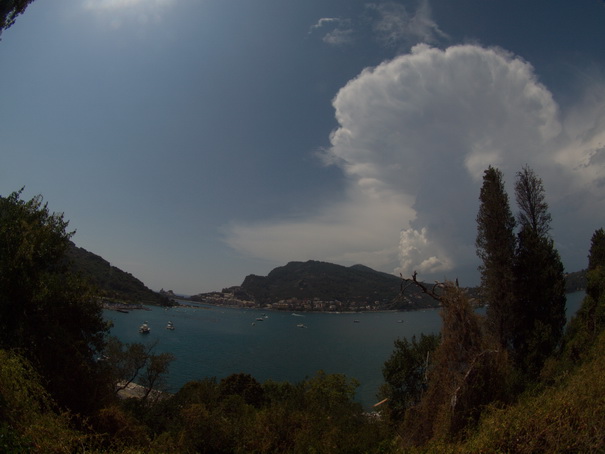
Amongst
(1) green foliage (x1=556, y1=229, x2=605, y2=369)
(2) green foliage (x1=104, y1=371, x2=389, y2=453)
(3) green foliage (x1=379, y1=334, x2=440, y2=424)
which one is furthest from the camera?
(3) green foliage (x1=379, y1=334, x2=440, y2=424)

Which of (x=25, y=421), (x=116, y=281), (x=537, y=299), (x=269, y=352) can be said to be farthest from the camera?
(x=116, y=281)

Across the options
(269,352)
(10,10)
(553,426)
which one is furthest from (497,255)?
(269,352)

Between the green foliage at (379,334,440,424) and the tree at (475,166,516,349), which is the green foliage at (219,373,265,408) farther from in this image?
the tree at (475,166,516,349)

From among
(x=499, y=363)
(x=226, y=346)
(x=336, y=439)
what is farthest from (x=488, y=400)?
(x=226, y=346)

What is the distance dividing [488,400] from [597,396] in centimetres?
218

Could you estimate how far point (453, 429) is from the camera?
611 cm

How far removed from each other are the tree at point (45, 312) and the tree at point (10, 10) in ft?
16.7

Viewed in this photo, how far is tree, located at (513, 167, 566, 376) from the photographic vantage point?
1237 centimetres

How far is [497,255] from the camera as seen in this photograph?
43.4 feet

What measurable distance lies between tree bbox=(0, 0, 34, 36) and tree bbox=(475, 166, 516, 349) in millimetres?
16947

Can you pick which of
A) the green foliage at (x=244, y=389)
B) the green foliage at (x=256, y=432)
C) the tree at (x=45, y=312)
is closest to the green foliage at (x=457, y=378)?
the green foliage at (x=256, y=432)

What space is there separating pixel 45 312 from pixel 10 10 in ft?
24.8

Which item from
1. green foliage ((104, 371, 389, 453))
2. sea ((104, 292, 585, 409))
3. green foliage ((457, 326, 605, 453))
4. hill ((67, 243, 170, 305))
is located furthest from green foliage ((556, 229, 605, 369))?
hill ((67, 243, 170, 305))

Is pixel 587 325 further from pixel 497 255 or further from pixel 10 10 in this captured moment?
pixel 10 10
